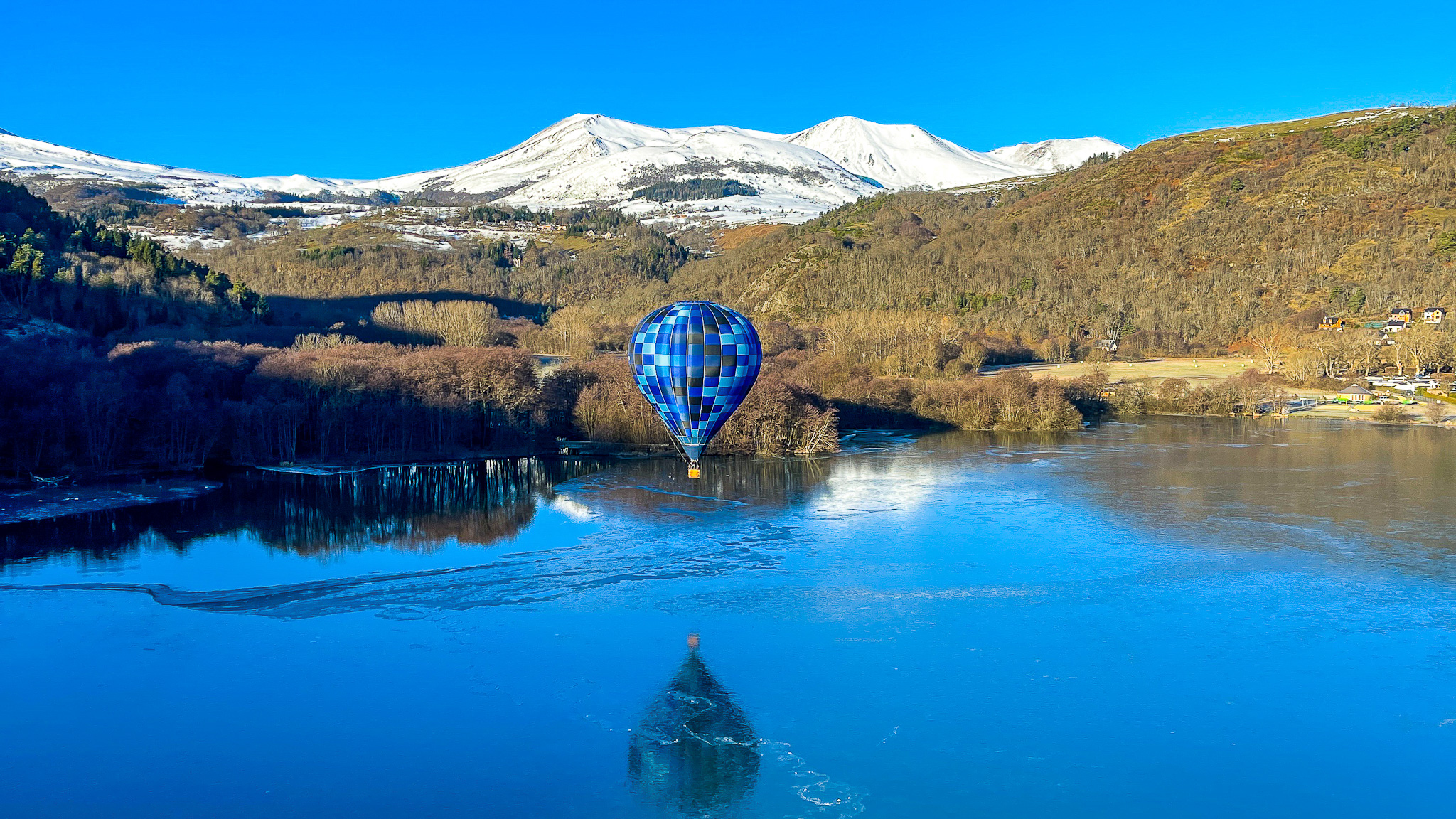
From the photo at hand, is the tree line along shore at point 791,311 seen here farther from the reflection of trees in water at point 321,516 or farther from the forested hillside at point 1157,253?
the reflection of trees in water at point 321,516

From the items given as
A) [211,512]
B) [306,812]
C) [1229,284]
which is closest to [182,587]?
[211,512]

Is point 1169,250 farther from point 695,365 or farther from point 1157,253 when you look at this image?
point 695,365

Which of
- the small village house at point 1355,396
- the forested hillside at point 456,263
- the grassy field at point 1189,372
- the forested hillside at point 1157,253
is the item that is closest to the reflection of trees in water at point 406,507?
the grassy field at point 1189,372

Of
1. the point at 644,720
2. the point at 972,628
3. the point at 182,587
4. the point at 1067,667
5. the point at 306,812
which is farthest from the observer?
the point at 182,587

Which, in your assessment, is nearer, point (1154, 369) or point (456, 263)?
point (1154, 369)

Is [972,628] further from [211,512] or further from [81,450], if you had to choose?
[81,450]

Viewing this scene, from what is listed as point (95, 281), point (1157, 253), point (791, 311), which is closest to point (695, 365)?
point (95, 281)
